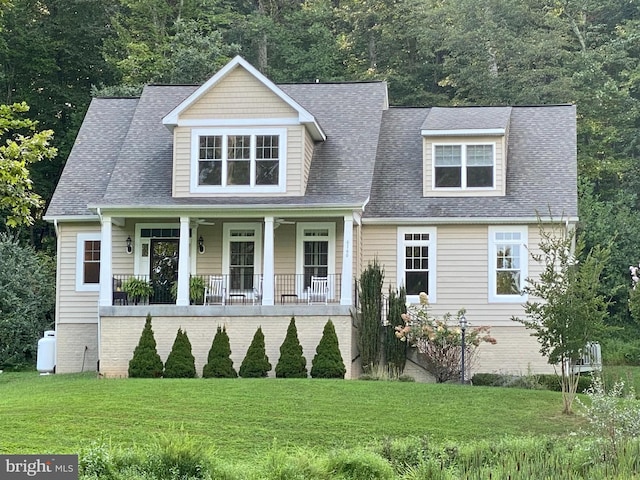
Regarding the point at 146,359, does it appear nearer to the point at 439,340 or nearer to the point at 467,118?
the point at 439,340

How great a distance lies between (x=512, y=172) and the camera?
24.9 m

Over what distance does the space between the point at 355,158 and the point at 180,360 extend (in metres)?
7.08

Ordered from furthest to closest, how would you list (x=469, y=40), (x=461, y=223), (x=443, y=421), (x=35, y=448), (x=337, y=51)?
(x=337, y=51), (x=469, y=40), (x=461, y=223), (x=443, y=421), (x=35, y=448)

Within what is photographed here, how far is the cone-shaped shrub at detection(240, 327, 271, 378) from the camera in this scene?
815 inches

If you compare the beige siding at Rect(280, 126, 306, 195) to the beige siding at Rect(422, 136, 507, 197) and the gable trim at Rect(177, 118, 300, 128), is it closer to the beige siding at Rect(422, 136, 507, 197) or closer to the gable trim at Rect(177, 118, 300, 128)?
the gable trim at Rect(177, 118, 300, 128)

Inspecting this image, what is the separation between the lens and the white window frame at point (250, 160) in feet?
76.0

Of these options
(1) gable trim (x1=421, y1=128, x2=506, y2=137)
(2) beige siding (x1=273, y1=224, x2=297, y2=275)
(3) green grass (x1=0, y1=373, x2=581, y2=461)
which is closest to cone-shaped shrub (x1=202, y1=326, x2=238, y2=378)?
(3) green grass (x1=0, y1=373, x2=581, y2=461)

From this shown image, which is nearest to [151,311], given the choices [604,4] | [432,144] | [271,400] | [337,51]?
[271,400]

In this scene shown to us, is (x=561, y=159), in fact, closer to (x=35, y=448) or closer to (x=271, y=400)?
(x=271, y=400)

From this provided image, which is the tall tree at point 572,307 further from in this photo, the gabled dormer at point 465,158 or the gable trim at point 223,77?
the gable trim at point 223,77

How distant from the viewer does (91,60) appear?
3981 cm

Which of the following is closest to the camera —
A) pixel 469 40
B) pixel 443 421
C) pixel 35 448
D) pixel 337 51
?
pixel 35 448

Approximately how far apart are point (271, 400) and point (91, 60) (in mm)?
26909

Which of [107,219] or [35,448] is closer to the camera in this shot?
[35,448]
